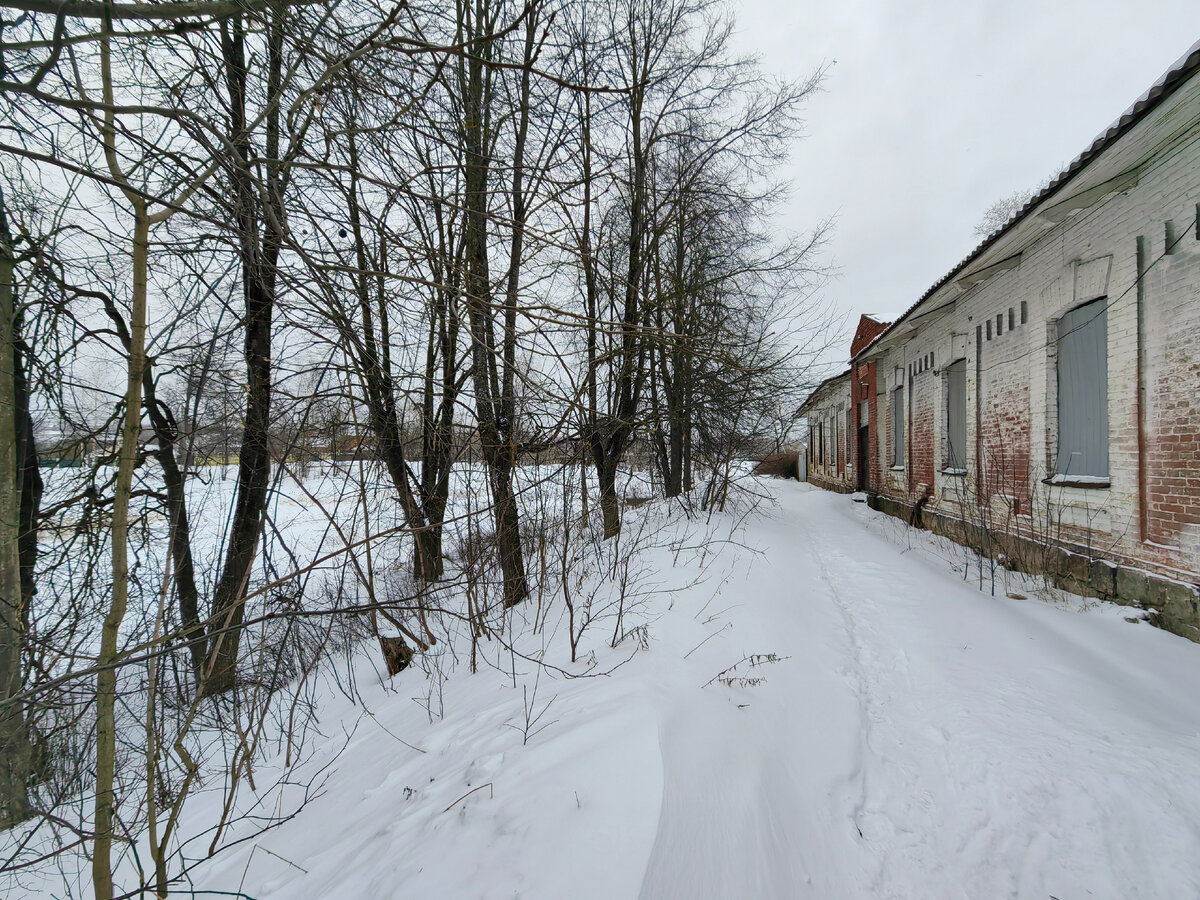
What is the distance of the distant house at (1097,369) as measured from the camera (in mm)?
4219

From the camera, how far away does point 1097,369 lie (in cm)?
546

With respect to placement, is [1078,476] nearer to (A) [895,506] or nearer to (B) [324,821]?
(A) [895,506]

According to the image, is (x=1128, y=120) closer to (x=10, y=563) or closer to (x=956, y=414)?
(x=956, y=414)

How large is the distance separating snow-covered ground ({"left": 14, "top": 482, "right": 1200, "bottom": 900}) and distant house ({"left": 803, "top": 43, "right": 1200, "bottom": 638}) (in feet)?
3.39

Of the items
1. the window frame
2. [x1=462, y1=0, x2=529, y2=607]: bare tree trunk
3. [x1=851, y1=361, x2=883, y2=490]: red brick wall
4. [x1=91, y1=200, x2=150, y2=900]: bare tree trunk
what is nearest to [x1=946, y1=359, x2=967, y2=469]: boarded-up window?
the window frame

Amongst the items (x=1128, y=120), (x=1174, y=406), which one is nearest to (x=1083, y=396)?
(x=1174, y=406)

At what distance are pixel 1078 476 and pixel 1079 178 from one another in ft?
10.3

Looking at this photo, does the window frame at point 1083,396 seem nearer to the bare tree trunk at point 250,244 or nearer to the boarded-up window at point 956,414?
the boarded-up window at point 956,414

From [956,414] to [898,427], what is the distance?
11.1ft

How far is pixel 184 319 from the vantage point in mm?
2877

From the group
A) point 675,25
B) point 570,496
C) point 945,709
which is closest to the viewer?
point 945,709

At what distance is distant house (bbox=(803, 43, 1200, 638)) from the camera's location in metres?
4.22

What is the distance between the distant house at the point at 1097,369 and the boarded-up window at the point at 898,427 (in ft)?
10.0

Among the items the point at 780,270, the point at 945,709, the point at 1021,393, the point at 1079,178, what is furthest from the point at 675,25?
the point at 945,709
